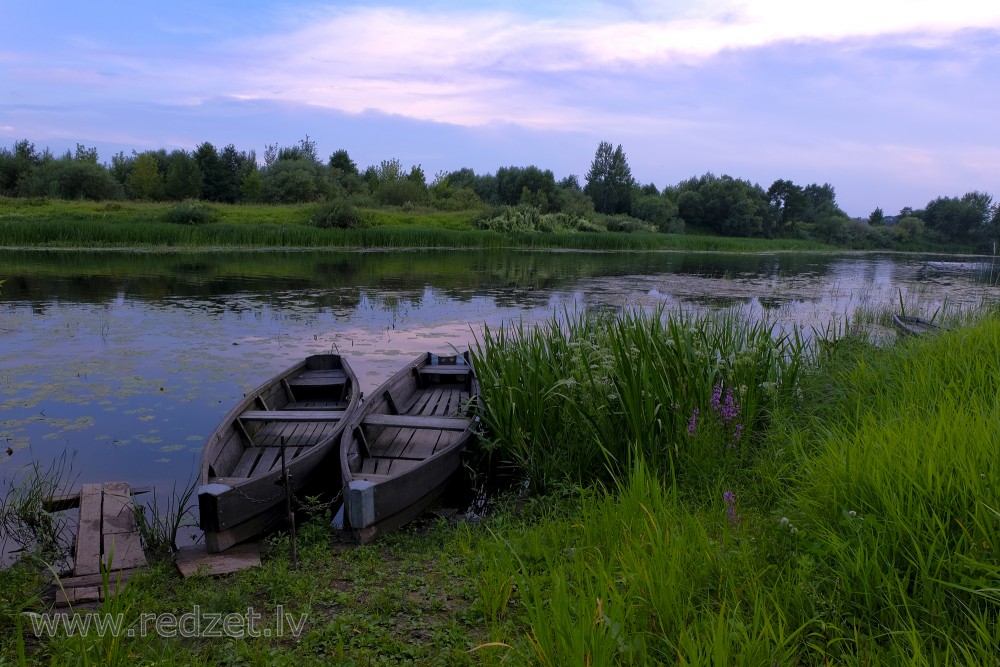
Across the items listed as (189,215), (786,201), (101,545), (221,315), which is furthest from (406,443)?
(786,201)

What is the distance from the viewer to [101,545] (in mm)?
4059

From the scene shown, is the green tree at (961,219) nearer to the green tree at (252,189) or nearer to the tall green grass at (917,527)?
the green tree at (252,189)

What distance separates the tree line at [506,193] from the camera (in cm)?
4528

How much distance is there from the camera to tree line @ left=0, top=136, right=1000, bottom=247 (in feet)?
149

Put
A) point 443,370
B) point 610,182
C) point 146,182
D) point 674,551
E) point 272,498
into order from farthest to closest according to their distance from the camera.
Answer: point 610,182 < point 146,182 < point 443,370 < point 272,498 < point 674,551

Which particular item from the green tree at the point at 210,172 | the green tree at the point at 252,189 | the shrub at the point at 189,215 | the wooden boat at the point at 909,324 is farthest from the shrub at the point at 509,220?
the wooden boat at the point at 909,324

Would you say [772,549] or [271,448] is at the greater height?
[772,549]

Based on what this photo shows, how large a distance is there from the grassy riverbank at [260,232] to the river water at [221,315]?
11.7 feet

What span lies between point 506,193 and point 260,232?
33.9 m

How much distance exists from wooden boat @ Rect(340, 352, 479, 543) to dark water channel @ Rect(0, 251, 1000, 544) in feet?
2.70

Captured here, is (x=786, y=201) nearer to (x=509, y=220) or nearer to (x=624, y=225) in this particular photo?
(x=624, y=225)

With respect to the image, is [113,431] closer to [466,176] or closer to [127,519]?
[127,519]

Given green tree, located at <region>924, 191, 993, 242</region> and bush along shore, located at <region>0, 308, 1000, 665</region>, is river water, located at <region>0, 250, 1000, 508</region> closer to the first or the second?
bush along shore, located at <region>0, 308, 1000, 665</region>

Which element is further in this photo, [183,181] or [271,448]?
[183,181]
